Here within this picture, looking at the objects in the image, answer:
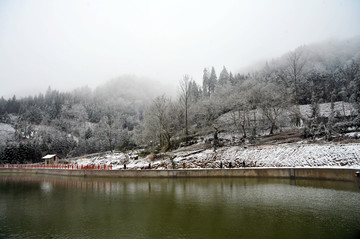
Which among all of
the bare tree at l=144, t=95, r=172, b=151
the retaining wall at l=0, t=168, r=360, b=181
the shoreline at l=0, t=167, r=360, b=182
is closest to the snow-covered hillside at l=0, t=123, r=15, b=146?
the bare tree at l=144, t=95, r=172, b=151

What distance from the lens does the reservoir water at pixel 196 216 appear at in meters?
10.2

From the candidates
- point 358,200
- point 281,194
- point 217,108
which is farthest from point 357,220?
point 217,108

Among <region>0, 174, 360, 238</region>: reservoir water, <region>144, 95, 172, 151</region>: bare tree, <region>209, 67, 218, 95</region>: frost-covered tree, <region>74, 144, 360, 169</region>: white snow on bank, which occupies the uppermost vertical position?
<region>209, 67, 218, 95</region>: frost-covered tree

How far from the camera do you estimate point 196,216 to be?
501 inches

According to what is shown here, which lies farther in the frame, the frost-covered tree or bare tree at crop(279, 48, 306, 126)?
the frost-covered tree

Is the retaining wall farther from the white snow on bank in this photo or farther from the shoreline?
the white snow on bank

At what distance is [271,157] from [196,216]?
22.2 m

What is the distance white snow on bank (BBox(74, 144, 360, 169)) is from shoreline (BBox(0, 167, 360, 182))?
2809 millimetres

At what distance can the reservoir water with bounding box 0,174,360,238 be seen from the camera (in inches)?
403

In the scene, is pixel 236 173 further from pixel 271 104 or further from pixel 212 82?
pixel 212 82

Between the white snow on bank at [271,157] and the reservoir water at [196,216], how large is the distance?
26.9 ft

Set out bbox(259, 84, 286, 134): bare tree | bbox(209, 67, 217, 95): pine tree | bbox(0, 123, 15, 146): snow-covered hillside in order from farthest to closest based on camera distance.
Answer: bbox(0, 123, 15, 146): snow-covered hillside < bbox(209, 67, 217, 95): pine tree < bbox(259, 84, 286, 134): bare tree

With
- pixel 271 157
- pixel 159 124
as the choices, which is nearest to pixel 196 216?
pixel 271 157

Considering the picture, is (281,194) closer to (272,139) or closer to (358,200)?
(358,200)
